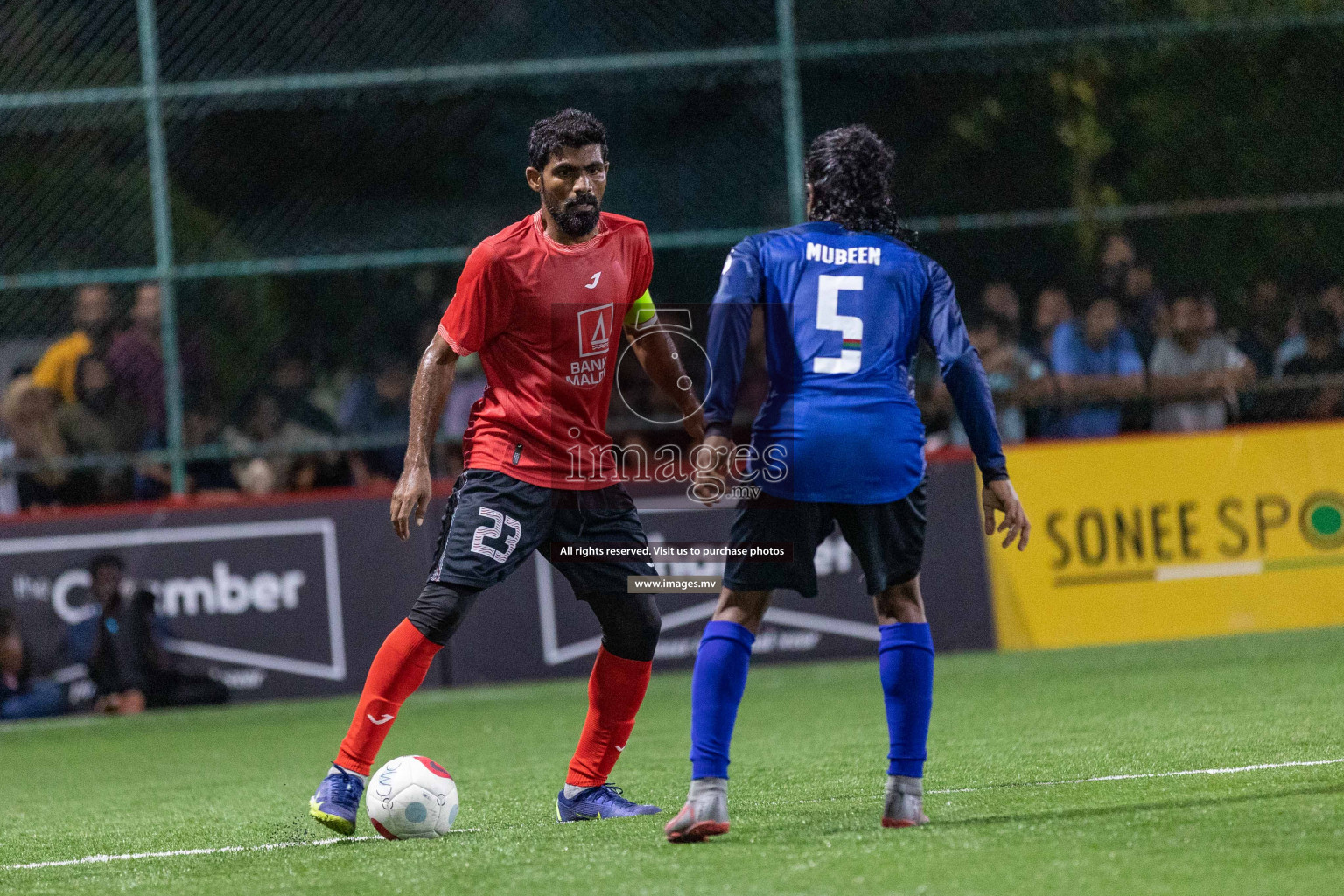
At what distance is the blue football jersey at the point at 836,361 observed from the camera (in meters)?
4.83

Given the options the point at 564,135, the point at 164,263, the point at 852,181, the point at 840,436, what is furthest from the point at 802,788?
the point at 164,263

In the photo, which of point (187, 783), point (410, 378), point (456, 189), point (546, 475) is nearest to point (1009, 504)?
point (546, 475)

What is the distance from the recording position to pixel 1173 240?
12.1m

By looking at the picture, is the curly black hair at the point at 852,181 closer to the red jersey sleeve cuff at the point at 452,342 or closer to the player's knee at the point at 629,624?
the red jersey sleeve cuff at the point at 452,342

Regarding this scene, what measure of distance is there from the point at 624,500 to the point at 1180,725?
2.82m

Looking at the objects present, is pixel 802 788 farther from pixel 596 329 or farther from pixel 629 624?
pixel 596 329

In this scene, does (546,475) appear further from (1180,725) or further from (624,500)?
(1180,725)

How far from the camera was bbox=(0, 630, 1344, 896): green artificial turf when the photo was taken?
427 centimetres

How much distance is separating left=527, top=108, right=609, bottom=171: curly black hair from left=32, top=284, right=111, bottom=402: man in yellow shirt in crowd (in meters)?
7.05

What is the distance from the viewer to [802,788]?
6004mm

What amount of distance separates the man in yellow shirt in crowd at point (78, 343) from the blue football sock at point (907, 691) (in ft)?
27.2

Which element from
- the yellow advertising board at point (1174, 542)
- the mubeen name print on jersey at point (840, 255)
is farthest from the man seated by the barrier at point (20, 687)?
the mubeen name print on jersey at point (840, 255)

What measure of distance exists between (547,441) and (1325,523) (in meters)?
7.16

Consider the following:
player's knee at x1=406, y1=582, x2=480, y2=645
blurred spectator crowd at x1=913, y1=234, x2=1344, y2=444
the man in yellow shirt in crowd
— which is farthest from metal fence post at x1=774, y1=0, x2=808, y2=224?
player's knee at x1=406, y1=582, x2=480, y2=645
